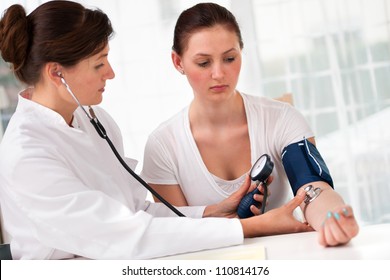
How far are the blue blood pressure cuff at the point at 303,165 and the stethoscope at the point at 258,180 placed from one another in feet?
0.28

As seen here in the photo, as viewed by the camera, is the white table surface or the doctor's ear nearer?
the white table surface

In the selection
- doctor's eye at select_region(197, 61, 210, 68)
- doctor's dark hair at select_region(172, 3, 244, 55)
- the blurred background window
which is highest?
doctor's dark hair at select_region(172, 3, 244, 55)

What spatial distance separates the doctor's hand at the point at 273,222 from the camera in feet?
4.29

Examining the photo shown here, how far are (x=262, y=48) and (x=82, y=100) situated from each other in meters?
2.47

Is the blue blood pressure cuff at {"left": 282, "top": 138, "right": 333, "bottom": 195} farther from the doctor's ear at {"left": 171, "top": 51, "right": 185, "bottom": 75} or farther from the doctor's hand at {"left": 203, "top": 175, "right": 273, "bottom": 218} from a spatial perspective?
the doctor's ear at {"left": 171, "top": 51, "right": 185, "bottom": 75}

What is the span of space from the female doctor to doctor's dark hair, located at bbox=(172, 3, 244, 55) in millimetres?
278

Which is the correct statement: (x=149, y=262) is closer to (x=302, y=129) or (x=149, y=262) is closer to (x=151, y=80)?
(x=302, y=129)

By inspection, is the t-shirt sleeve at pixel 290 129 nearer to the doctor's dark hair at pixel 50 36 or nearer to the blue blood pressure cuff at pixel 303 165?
the blue blood pressure cuff at pixel 303 165

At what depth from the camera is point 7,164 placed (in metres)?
1.25

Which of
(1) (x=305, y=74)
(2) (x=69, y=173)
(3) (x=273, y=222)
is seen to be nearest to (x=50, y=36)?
(2) (x=69, y=173)

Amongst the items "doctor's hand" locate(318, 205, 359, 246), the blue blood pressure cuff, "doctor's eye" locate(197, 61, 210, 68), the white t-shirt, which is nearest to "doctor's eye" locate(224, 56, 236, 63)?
"doctor's eye" locate(197, 61, 210, 68)

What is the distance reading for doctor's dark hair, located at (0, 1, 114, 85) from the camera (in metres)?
1.36

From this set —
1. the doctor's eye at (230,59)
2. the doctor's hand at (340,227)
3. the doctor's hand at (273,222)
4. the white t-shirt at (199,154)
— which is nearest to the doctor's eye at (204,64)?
the doctor's eye at (230,59)

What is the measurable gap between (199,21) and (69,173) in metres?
0.59
